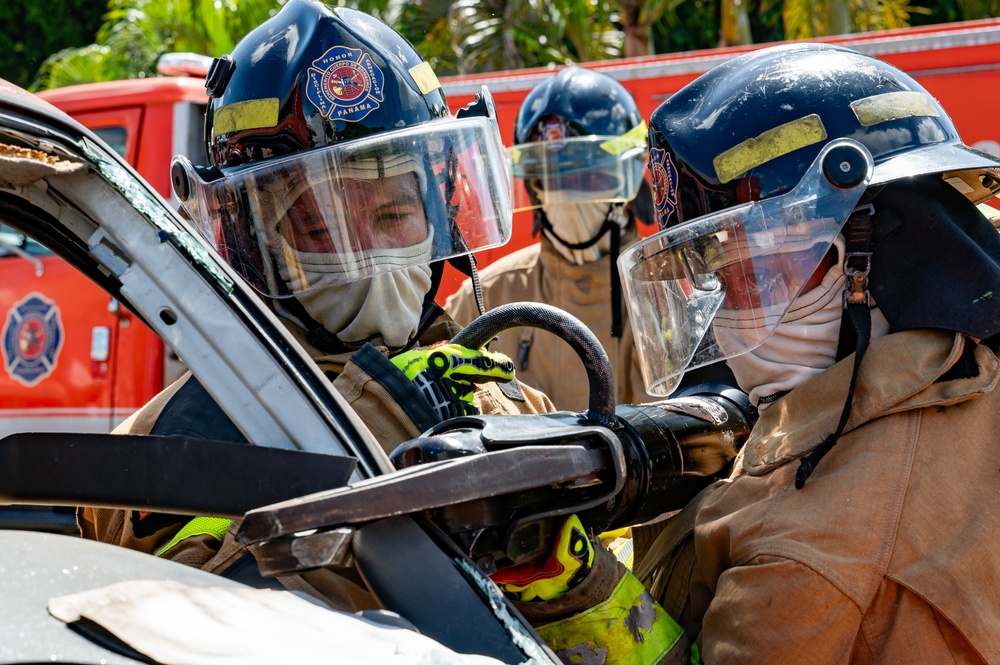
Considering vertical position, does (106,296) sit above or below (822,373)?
below

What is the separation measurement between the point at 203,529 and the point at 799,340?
1033 millimetres

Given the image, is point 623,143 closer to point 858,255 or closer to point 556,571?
point 858,255

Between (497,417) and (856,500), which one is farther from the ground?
(497,417)

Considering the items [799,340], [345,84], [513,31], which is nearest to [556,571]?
[799,340]

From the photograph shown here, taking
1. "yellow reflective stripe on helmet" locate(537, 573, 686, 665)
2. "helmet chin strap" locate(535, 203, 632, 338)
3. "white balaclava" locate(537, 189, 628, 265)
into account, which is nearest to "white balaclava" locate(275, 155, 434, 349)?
"yellow reflective stripe on helmet" locate(537, 573, 686, 665)

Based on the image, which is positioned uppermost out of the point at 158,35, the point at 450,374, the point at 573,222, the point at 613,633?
the point at 158,35

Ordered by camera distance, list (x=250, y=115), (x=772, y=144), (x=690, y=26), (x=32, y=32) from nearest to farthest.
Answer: (x=772, y=144) < (x=250, y=115) < (x=690, y=26) < (x=32, y=32)

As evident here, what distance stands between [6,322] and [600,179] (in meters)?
3.14

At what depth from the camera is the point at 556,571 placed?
163 centimetres

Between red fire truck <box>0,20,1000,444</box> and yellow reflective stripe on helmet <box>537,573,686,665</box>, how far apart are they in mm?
4134

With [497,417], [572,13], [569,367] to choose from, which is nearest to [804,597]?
[497,417]

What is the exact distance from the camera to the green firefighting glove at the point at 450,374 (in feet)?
5.90

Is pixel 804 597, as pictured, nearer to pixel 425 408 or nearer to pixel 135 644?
pixel 425 408

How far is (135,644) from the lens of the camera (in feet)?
3.32
